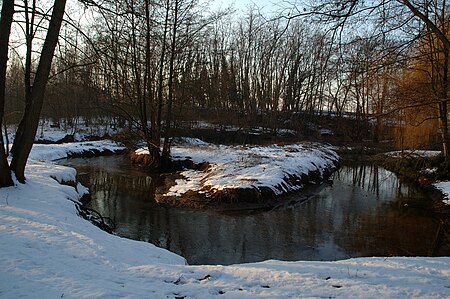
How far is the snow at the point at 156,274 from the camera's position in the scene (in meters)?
3.54

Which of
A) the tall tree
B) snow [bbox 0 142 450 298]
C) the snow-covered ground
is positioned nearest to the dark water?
snow [bbox 0 142 450 298]

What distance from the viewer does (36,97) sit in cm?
779

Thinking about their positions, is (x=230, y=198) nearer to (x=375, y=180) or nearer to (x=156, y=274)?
(x=156, y=274)

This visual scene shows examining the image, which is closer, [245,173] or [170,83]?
[245,173]

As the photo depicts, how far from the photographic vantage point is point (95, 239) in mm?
5312

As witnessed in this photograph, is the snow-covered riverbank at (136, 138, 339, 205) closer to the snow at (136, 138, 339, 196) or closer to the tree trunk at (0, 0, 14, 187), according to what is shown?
the snow at (136, 138, 339, 196)

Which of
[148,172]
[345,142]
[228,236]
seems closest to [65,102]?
[148,172]

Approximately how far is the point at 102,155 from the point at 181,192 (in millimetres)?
14270

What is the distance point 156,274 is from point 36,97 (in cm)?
584

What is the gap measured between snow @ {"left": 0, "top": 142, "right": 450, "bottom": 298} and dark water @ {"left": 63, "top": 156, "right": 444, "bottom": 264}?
2196 mm

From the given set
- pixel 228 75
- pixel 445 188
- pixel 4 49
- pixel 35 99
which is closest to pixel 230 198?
pixel 35 99

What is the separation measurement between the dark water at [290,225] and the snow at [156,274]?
86.5 inches

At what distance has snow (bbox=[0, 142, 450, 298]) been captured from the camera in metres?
3.54

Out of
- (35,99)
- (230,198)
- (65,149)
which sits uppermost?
(35,99)
